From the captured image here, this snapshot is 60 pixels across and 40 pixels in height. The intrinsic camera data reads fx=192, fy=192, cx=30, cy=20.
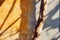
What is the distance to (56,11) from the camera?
10.2 ft

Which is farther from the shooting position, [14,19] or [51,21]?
[14,19]

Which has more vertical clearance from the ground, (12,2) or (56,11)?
(12,2)

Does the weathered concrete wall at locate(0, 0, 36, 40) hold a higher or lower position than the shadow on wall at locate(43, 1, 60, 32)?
higher

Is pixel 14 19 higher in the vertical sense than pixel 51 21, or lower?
higher

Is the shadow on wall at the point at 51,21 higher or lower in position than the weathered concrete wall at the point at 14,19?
lower

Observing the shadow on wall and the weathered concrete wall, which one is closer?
the shadow on wall

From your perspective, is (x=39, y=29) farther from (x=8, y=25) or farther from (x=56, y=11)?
(x=8, y=25)

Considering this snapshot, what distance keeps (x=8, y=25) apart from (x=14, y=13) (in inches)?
9.4

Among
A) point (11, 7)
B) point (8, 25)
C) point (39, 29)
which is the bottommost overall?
point (39, 29)

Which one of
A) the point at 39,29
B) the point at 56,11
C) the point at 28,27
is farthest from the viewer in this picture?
the point at 28,27

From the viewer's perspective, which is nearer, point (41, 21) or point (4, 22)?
point (41, 21)

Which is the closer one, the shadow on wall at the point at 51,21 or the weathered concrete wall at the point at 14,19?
the shadow on wall at the point at 51,21

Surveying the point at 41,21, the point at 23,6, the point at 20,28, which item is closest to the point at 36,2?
the point at 23,6

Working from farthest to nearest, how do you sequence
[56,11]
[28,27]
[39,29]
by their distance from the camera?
[28,27], [56,11], [39,29]
